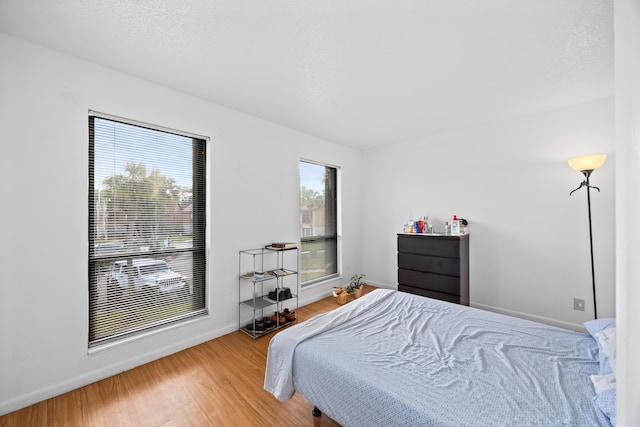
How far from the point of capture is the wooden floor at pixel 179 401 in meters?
1.70

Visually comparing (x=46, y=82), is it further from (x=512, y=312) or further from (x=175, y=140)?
(x=512, y=312)

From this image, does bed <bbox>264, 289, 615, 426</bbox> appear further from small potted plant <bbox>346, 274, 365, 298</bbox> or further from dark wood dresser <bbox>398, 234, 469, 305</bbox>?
small potted plant <bbox>346, 274, 365, 298</bbox>

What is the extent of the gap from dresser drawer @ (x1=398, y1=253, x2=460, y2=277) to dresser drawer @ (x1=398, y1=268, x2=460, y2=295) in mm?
52

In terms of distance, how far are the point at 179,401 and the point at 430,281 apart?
9.40ft

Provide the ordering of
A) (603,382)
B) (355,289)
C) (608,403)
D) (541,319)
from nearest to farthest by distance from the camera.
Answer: (608,403) < (603,382) < (541,319) < (355,289)

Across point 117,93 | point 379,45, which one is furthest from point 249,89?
point 379,45

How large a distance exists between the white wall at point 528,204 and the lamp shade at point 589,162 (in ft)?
1.24

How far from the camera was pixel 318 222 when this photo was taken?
13.7ft

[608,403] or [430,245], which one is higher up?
[430,245]

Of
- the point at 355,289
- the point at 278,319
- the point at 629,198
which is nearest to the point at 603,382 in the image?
the point at 629,198

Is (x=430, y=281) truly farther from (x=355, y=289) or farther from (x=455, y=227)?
(x=355, y=289)

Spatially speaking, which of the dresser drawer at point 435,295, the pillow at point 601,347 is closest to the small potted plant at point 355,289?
the dresser drawer at point 435,295

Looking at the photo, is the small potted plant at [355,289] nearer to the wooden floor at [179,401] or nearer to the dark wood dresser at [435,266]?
the dark wood dresser at [435,266]

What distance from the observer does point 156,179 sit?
2492mm
